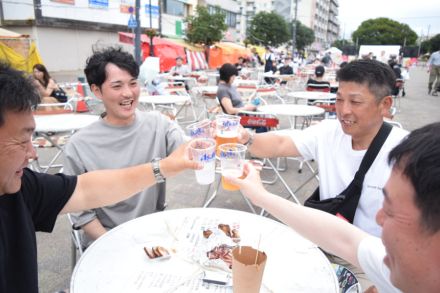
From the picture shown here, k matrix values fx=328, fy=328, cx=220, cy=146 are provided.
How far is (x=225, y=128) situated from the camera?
2129mm

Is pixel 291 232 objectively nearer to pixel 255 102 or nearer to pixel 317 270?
pixel 317 270

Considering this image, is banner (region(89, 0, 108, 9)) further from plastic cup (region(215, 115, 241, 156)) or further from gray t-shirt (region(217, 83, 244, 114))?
plastic cup (region(215, 115, 241, 156))

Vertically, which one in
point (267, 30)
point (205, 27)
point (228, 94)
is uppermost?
point (267, 30)

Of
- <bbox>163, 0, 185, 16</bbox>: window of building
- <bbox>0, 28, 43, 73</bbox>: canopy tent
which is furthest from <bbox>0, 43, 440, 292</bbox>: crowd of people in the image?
<bbox>163, 0, 185, 16</bbox>: window of building

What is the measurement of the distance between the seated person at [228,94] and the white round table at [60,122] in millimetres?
2248

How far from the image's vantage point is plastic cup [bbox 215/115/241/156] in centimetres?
211

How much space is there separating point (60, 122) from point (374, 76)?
3519 millimetres

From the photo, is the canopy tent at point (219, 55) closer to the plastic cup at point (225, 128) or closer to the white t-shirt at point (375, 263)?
the plastic cup at point (225, 128)

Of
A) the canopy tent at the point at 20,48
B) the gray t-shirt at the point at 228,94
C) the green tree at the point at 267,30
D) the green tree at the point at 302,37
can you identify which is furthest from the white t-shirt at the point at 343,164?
the green tree at the point at 302,37

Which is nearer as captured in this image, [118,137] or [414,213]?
[414,213]

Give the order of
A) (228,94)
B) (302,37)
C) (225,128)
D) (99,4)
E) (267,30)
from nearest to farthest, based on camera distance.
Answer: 1. (225,128)
2. (228,94)
3. (99,4)
4. (267,30)
5. (302,37)

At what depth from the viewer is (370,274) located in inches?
50.5

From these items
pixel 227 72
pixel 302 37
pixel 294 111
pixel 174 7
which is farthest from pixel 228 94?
pixel 302 37

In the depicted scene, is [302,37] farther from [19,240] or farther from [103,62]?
[19,240]
